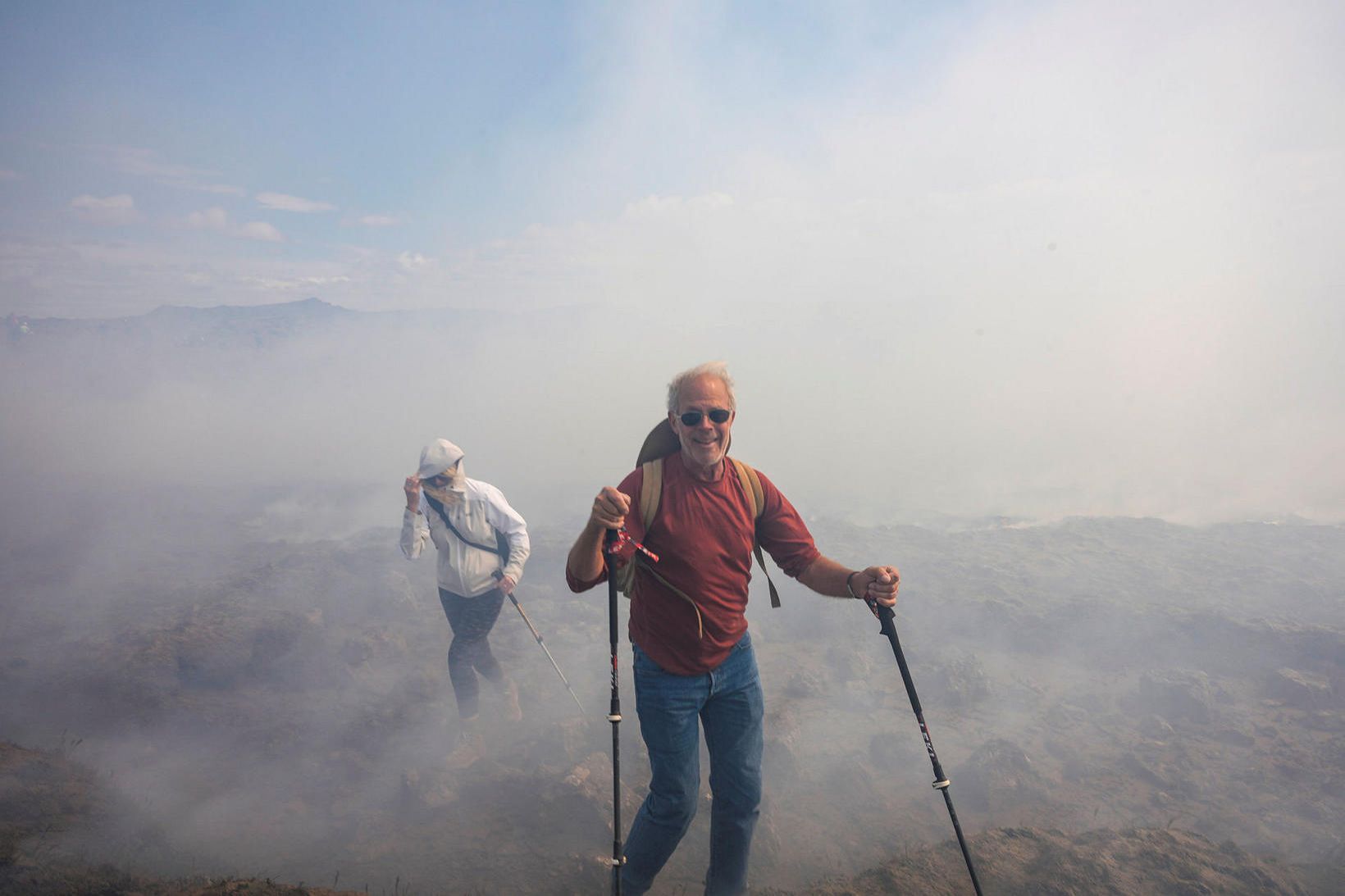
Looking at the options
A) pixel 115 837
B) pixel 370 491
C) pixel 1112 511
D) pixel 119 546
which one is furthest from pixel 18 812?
pixel 1112 511

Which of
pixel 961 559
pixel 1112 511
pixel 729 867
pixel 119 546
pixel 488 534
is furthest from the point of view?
pixel 1112 511

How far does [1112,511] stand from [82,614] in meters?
17.9

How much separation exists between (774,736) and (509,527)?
2.89 m

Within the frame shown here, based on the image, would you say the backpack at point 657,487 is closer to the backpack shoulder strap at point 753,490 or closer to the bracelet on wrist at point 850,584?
the backpack shoulder strap at point 753,490

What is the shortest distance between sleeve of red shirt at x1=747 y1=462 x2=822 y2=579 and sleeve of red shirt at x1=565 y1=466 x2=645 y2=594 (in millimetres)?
620

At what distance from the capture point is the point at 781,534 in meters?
2.93

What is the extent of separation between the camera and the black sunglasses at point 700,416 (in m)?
2.62

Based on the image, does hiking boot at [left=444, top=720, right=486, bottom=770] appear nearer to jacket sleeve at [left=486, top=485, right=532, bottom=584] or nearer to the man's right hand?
jacket sleeve at [left=486, top=485, right=532, bottom=584]

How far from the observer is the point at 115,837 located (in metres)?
4.09

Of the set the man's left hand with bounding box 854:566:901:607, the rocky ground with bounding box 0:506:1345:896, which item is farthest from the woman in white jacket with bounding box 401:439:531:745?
the man's left hand with bounding box 854:566:901:607

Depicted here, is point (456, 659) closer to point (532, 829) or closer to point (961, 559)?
point (532, 829)

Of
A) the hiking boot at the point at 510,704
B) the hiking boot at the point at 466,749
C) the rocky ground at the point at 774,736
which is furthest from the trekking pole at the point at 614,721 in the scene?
the hiking boot at the point at 510,704

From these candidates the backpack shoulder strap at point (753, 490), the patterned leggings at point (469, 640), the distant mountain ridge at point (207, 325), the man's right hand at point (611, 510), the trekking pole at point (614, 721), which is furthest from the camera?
the distant mountain ridge at point (207, 325)

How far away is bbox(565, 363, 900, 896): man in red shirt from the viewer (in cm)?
263
